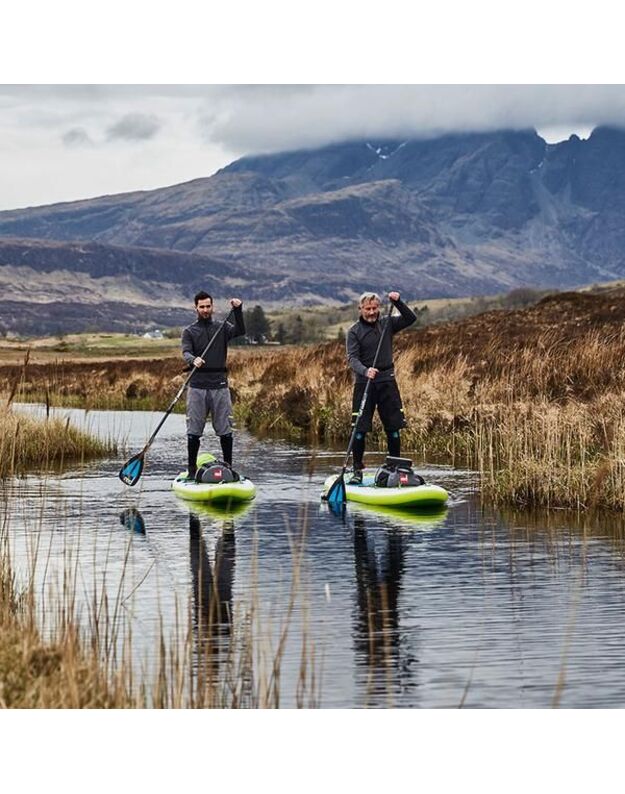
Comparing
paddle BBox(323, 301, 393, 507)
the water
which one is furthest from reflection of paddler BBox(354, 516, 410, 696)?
paddle BBox(323, 301, 393, 507)

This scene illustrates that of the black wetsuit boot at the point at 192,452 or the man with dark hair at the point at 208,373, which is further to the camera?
the black wetsuit boot at the point at 192,452

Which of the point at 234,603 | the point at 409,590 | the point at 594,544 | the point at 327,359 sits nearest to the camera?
the point at 234,603

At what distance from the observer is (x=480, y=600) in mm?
12461

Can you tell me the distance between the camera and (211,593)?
42.2 feet

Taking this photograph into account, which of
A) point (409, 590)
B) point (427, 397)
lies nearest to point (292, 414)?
point (427, 397)

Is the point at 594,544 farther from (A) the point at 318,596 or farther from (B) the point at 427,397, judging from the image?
(B) the point at 427,397

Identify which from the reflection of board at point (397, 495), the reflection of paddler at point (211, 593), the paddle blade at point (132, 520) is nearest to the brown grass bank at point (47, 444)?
the paddle blade at point (132, 520)

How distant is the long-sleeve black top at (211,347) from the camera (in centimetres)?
1952

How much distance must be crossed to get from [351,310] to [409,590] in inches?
6581

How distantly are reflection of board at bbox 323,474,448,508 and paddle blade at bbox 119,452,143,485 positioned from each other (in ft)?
9.65

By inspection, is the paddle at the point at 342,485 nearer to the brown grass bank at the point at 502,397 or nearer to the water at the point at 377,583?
the water at the point at 377,583

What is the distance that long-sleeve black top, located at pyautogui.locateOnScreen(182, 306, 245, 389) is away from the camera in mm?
19516

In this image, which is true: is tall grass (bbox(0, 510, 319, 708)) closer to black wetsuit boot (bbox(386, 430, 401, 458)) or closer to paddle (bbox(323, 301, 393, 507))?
paddle (bbox(323, 301, 393, 507))

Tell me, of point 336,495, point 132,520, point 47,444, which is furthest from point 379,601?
point 47,444
